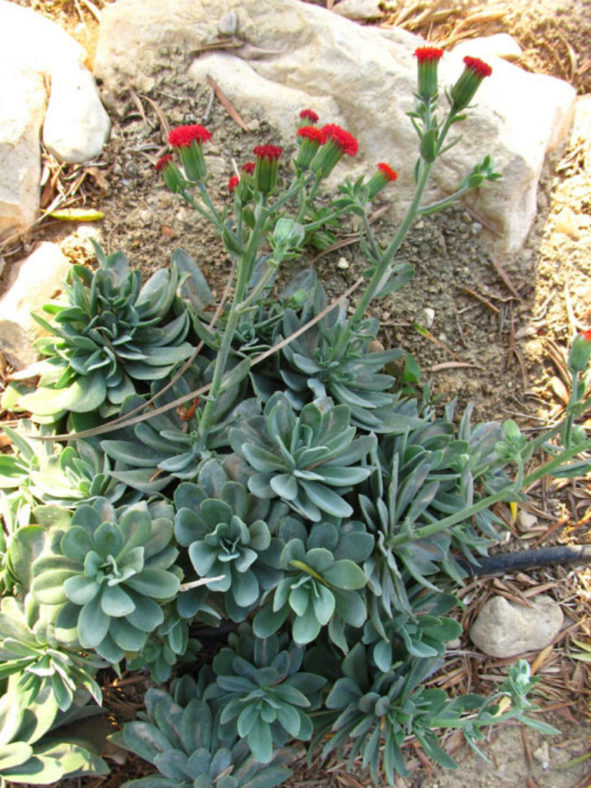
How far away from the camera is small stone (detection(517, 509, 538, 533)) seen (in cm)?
238

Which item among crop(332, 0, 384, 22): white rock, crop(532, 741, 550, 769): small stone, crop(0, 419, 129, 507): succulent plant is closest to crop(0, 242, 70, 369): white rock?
crop(0, 419, 129, 507): succulent plant

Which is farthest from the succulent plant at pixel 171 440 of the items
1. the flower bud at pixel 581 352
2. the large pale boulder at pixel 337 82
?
the large pale boulder at pixel 337 82

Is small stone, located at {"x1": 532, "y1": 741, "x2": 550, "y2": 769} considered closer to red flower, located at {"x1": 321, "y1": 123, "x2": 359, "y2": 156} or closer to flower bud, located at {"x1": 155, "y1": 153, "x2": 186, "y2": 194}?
red flower, located at {"x1": 321, "y1": 123, "x2": 359, "y2": 156}

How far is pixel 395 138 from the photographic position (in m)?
2.37

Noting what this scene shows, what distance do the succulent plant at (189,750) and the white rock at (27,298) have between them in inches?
50.3

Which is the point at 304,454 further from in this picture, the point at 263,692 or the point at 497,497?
the point at 263,692

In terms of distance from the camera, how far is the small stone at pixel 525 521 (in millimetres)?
2379

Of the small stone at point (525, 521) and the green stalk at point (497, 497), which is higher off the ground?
the green stalk at point (497, 497)

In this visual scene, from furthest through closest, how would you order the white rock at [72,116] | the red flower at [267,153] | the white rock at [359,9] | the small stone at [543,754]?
the white rock at [359,9], the white rock at [72,116], the small stone at [543,754], the red flower at [267,153]

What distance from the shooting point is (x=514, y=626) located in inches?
87.2

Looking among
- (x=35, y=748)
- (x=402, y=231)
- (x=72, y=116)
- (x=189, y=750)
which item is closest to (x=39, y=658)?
(x=35, y=748)

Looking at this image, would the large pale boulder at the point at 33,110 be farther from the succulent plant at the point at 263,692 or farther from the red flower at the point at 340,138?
the succulent plant at the point at 263,692

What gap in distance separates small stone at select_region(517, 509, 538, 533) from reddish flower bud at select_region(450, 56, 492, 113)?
1.55m

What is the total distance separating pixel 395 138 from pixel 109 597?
1.93 metres
